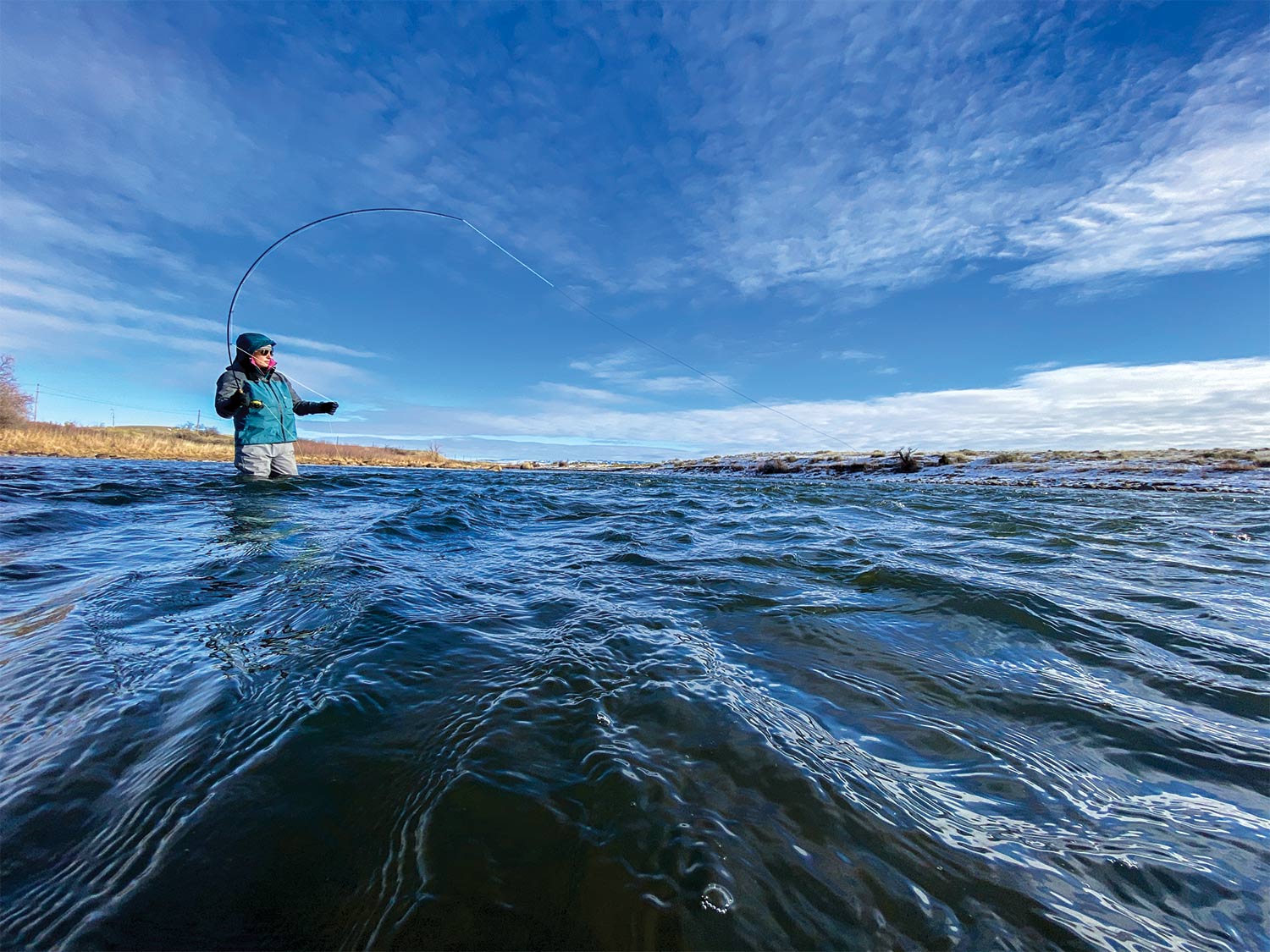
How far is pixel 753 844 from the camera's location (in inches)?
62.3

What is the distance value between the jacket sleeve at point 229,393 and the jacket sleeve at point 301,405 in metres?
1.40

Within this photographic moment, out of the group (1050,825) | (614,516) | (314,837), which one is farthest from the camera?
(614,516)

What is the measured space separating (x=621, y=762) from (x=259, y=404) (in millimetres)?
12390

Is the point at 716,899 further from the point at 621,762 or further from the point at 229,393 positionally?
the point at 229,393

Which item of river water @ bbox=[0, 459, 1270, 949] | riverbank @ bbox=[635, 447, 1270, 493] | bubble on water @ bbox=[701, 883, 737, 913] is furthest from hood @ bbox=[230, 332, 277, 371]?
riverbank @ bbox=[635, 447, 1270, 493]

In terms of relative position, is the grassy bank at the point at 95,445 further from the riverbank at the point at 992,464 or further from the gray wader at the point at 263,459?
the gray wader at the point at 263,459

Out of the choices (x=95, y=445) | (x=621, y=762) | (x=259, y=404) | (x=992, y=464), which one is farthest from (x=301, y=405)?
(x=992, y=464)

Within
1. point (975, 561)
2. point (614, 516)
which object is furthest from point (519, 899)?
point (614, 516)

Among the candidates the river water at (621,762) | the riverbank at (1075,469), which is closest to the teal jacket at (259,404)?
the river water at (621,762)

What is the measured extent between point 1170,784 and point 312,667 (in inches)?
159

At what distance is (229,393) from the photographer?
33.0ft

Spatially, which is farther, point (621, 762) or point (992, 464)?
point (992, 464)

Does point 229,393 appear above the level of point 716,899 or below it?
above

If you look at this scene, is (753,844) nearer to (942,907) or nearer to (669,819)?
(669,819)
